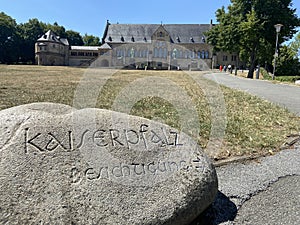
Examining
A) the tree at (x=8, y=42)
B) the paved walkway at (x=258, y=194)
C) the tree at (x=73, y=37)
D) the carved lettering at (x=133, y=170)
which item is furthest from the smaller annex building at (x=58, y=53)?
the carved lettering at (x=133, y=170)

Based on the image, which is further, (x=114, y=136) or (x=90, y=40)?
(x=90, y=40)

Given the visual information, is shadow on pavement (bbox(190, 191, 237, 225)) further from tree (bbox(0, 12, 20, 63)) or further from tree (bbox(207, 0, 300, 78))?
A: tree (bbox(0, 12, 20, 63))

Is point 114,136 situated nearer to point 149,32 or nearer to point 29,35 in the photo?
point 149,32

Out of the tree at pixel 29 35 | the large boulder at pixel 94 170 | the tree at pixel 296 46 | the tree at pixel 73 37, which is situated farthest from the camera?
the tree at pixel 73 37

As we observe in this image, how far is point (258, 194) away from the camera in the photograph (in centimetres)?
332

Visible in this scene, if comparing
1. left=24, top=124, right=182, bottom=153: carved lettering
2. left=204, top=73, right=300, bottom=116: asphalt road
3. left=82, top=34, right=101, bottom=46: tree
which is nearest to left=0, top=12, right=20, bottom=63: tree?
left=82, top=34, right=101, bottom=46: tree

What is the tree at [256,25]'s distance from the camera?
31.0 metres

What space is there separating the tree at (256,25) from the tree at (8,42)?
5809cm

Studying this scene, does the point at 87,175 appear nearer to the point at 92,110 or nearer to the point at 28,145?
the point at 28,145

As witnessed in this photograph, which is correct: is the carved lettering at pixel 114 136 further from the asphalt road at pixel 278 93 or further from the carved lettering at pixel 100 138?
the asphalt road at pixel 278 93

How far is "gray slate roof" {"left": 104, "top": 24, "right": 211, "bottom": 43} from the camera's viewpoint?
80.9 metres

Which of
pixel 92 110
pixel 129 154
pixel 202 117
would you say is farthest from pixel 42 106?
pixel 202 117

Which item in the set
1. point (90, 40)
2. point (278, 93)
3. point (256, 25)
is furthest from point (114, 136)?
point (90, 40)

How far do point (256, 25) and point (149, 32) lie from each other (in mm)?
55425
